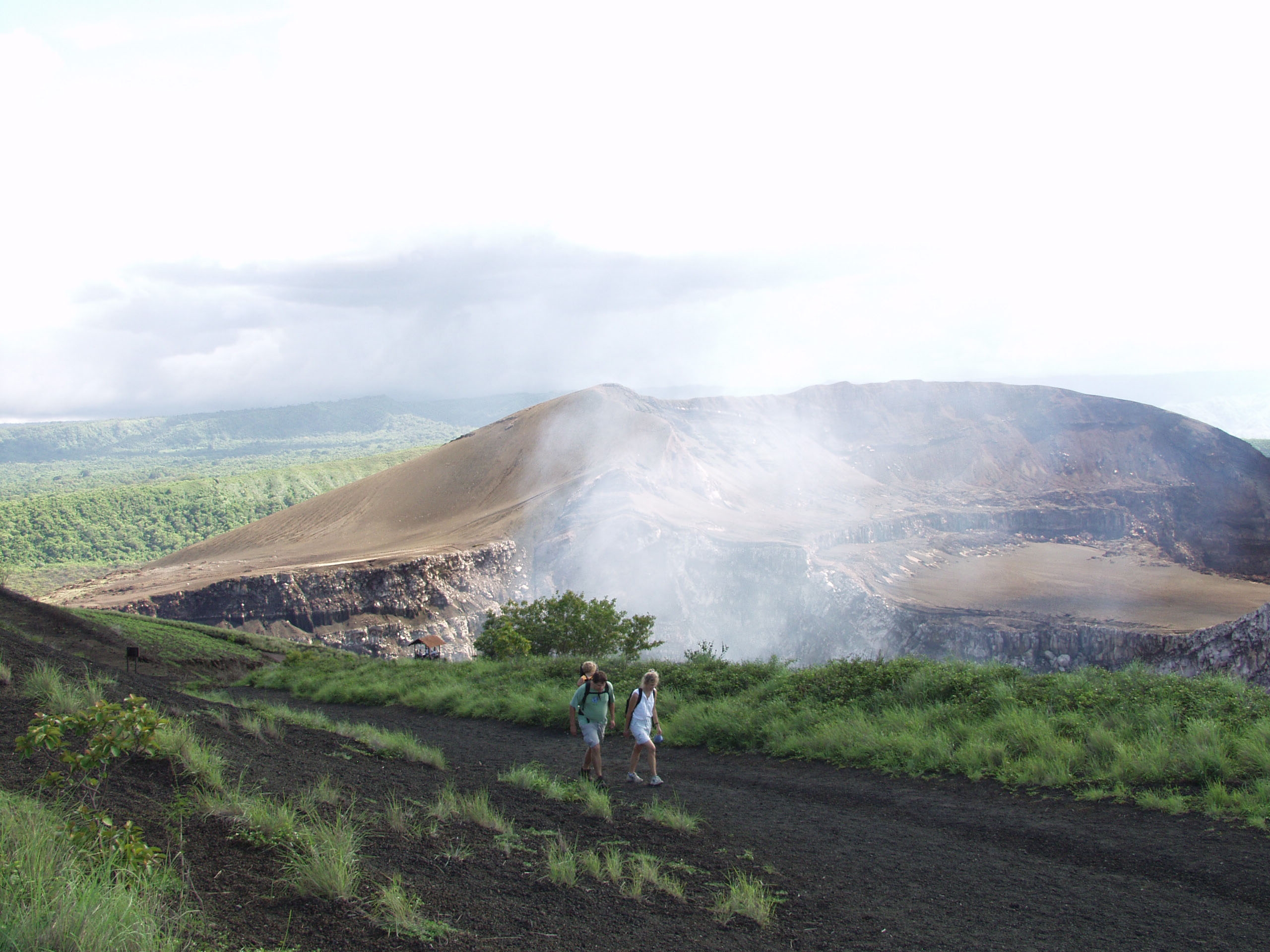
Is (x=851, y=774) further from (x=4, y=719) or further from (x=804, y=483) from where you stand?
(x=804, y=483)

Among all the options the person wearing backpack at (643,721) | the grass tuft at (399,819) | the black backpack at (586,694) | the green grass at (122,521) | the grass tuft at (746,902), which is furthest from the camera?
the green grass at (122,521)

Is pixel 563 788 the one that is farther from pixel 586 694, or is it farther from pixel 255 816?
pixel 255 816

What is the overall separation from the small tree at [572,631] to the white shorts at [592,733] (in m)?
19.3

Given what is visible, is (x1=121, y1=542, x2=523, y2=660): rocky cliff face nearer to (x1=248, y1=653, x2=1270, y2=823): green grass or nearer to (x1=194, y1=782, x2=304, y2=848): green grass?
(x1=248, y1=653, x2=1270, y2=823): green grass

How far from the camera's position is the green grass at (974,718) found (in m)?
8.90

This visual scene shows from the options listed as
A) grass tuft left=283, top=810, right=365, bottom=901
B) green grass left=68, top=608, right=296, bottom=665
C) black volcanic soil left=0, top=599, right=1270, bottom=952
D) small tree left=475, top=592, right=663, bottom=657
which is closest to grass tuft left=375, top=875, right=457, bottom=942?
black volcanic soil left=0, top=599, right=1270, bottom=952

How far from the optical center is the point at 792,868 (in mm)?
7094

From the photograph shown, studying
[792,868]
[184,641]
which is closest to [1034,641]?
[184,641]

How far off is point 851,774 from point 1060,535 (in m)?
107

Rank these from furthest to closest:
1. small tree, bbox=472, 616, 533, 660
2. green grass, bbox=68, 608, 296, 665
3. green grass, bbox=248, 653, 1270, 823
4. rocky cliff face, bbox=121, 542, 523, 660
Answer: rocky cliff face, bbox=121, 542, 523, 660
small tree, bbox=472, 616, 533, 660
green grass, bbox=68, 608, 296, 665
green grass, bbox=248, 653, 1270, 823

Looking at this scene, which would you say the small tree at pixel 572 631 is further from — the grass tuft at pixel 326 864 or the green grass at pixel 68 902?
the green grass at pixel 68 902

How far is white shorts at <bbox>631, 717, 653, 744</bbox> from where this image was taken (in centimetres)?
1030

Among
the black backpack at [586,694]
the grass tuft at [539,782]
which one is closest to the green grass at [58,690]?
the grass tuft at [539,782]

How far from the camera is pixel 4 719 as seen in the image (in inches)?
302
